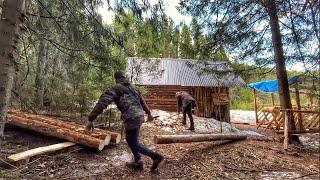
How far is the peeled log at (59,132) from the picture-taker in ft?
24.6

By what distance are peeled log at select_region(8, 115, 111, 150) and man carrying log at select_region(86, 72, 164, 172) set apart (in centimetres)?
113

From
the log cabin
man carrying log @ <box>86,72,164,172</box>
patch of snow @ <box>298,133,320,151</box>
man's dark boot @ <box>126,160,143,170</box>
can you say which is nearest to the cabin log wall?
the log cabin

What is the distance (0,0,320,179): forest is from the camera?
4730mm

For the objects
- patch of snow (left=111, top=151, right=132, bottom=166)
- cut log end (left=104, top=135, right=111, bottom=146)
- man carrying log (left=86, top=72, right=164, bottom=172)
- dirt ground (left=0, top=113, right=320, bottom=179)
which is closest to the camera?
man carrying log (left=86, top=72, right=164, bottom=172)

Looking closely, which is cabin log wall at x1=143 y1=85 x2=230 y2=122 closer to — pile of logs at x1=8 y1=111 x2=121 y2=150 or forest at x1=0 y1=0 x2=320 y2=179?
forest at x1=0 y1=0 x2=320 y2=179

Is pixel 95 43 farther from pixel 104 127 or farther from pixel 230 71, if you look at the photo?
pixel 230 71

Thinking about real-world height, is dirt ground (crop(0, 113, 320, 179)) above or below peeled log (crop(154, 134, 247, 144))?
below

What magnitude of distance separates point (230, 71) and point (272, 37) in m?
1.90

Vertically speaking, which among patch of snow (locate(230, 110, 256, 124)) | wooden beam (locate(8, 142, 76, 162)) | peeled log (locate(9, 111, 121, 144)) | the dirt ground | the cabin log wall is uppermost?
the cabin log wall

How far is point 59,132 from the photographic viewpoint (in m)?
8.05

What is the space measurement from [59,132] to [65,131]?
145 mm

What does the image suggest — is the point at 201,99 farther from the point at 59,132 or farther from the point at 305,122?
the point at 59,132

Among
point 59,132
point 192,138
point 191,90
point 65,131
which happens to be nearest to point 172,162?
point 192,138

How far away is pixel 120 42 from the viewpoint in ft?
23.7
